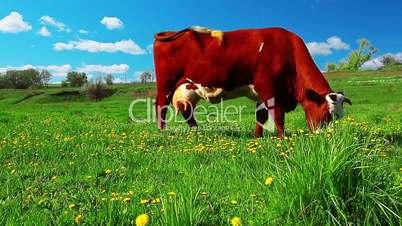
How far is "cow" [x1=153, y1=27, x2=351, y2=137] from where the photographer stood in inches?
427

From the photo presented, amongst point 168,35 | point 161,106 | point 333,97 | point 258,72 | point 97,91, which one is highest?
point 168,35

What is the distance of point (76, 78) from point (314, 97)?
171 meters

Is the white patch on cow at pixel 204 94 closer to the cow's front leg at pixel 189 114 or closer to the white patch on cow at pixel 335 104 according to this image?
the cow's front leg at pixel 189 114

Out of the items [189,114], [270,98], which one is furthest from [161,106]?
[270,98]

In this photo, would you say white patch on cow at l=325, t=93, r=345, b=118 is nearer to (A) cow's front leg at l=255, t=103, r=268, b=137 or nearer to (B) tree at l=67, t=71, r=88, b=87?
(A) cow's front leg at l=255, t=103, r=268, b=137

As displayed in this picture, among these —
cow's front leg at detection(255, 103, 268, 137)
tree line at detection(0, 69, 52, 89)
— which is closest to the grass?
cow's front leg at detection(255, 103, 268, 137)

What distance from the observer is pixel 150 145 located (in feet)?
33.1

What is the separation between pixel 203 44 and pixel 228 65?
1.26m

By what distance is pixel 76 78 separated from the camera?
6801 inches

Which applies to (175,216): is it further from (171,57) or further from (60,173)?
(171,57)

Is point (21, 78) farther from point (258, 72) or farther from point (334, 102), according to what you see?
point (334, 102)

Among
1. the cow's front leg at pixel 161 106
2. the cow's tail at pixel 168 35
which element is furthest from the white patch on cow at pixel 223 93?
the cow's tail at pixel 168 35

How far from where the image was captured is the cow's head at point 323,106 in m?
10.2

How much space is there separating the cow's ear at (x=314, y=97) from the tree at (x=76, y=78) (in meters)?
163
